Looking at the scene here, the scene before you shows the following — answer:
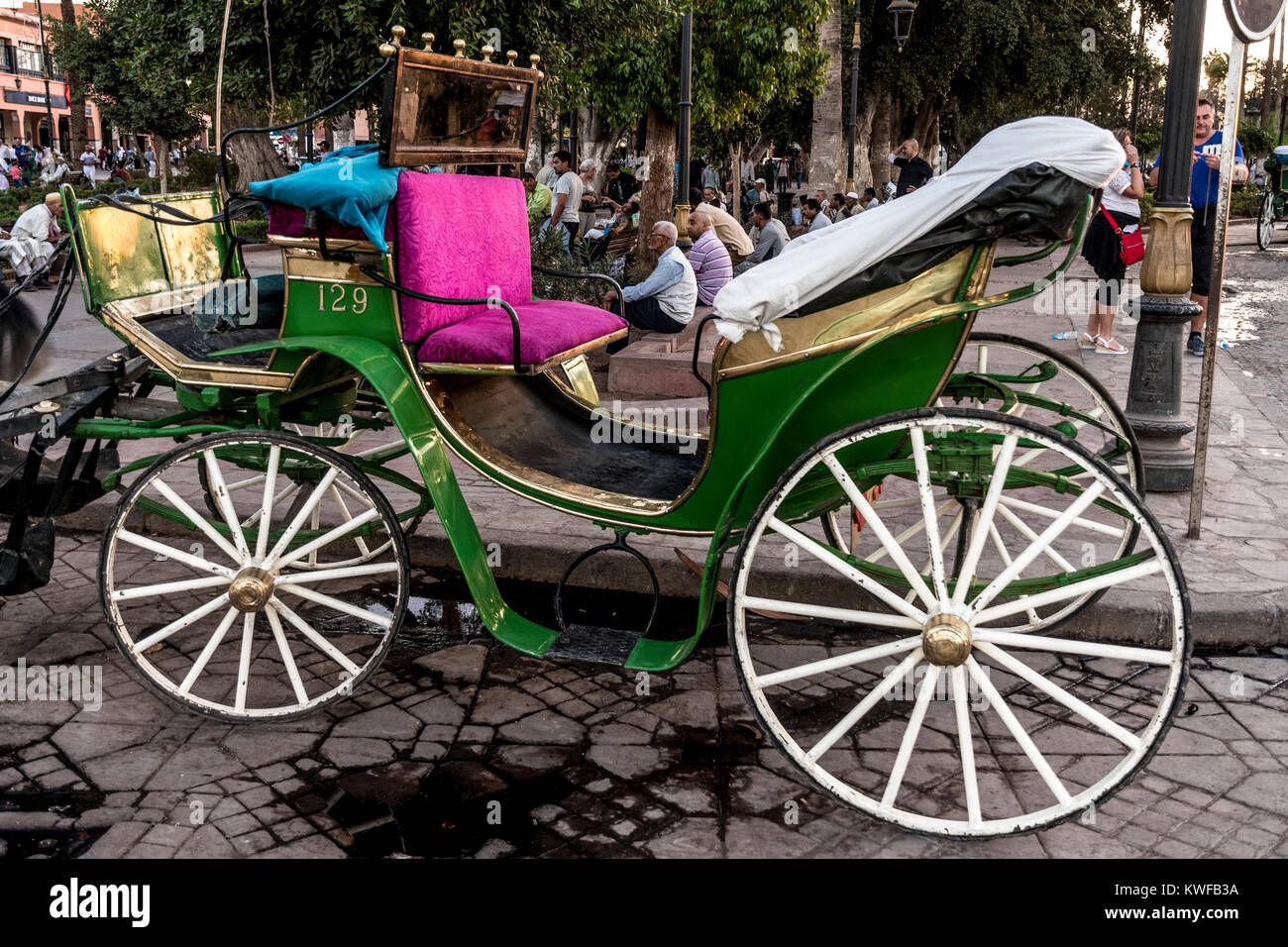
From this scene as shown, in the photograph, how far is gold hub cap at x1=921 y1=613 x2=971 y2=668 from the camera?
293 centimetres

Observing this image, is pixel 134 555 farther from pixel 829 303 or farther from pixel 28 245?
pixel 28 245

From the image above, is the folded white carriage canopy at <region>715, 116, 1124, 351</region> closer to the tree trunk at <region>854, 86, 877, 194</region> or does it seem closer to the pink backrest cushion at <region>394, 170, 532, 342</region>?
the pink backrest cushion at <region>394, 170, 532, 342</region>

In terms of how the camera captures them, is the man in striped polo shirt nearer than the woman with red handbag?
No

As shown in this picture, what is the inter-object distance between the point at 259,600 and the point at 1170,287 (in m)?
4.63

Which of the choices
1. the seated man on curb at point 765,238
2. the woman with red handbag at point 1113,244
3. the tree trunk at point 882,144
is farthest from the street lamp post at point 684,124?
the tree trunk at point 882,144

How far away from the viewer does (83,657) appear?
417 centimetres

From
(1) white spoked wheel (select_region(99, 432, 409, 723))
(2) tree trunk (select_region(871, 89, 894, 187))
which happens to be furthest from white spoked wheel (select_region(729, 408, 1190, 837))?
(2) tree trunk (select_region(871, 89, 894, 187))

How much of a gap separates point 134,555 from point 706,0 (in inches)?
530

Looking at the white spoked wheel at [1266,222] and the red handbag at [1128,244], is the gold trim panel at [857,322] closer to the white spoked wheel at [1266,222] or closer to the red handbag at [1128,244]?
the red handbag at [1128,244]

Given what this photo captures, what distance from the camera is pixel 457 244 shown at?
4.05 metres

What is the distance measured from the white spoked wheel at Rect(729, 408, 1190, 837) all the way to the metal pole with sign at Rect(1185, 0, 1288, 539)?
3.88ft

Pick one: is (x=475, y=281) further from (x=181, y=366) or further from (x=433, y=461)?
(x=181, y=366)
